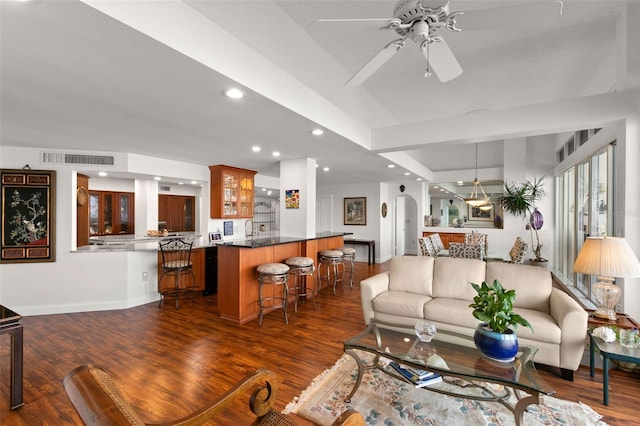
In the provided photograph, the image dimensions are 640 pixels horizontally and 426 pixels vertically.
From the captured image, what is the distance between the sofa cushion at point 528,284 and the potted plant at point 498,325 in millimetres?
1238

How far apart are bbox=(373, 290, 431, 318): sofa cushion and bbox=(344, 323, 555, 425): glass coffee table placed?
673 mm

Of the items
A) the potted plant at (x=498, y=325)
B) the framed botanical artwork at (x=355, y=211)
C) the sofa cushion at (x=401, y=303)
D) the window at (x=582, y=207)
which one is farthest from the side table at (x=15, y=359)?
the framed botanical artwork at (x=355, y=211)

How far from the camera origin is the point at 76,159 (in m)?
4.31

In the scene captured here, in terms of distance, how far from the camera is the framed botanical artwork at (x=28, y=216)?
157 inches

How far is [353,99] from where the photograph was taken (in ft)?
12.0

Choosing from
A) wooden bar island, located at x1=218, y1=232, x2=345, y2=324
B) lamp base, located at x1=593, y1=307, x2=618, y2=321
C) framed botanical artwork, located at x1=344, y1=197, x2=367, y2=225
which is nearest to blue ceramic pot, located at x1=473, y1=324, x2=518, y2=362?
lamp base, located at x1=593, y1=307, x2=618, y2=321

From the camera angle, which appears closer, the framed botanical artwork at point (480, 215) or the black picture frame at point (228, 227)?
the black picture frame at point (228, 227)

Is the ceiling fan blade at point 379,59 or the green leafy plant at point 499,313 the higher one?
the ceiling fan blade at point 379,59

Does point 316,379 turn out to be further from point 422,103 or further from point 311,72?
point 422,103

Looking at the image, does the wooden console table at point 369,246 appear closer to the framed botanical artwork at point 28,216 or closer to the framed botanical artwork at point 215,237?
the framed botanical artwork at point 215,237

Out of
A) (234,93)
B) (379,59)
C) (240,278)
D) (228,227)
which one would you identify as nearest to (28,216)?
(228,227)

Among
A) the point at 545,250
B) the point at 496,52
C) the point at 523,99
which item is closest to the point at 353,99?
the point at 496,52

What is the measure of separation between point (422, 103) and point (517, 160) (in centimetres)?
402

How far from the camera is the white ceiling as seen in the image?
1.61m
